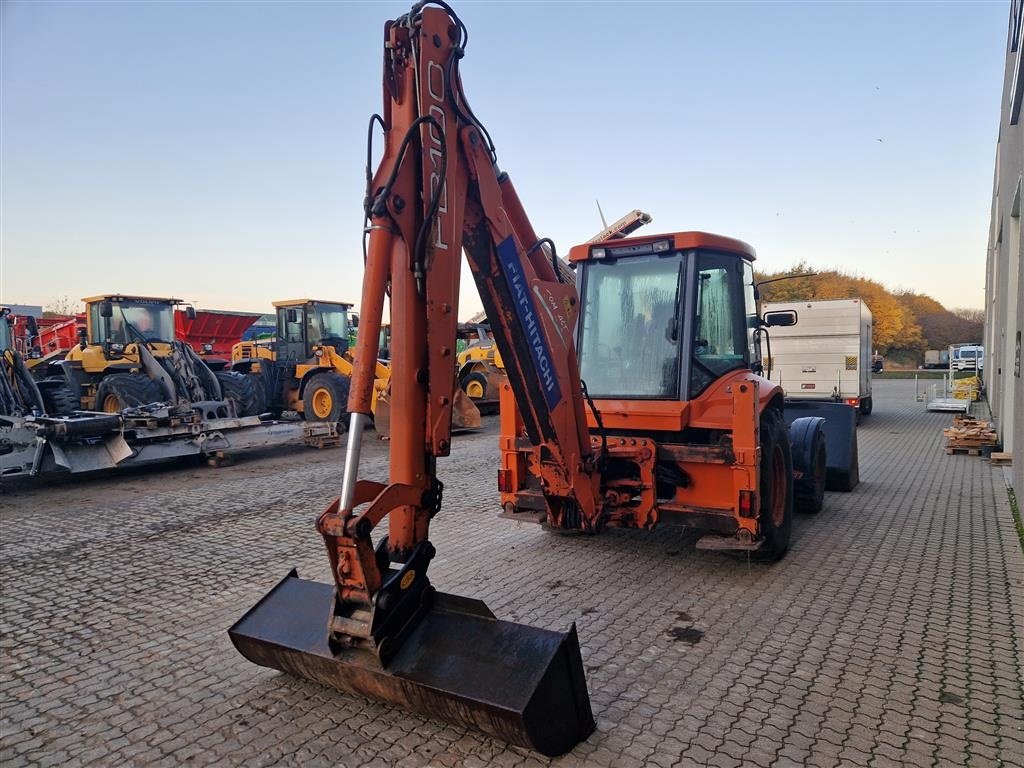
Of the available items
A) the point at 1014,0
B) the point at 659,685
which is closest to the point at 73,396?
the point at 659,685

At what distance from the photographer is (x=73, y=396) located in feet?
35.4

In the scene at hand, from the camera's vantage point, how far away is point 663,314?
18.6 ft

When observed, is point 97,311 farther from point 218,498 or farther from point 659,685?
point 659,685

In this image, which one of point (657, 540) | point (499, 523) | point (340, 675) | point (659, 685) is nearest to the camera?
point (340, 675)

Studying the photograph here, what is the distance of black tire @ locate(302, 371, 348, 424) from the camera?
47.0 ft

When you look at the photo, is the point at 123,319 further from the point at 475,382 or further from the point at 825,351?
the point at 825,351

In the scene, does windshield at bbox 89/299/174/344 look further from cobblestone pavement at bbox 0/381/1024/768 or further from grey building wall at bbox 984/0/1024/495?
grey building wall at bbox 984/0/1024/495

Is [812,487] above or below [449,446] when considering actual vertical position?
below

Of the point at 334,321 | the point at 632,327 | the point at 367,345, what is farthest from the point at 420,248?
the point at 334,321

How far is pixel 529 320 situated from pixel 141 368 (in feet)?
34.2

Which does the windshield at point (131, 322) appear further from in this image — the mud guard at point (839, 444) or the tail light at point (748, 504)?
the tail light at point (748, 504)

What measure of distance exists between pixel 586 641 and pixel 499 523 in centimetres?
298

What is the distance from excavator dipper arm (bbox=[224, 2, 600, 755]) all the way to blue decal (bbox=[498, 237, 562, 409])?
18mm

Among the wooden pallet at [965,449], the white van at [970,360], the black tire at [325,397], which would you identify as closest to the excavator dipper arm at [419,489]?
the wooden pallet at [965,449]
